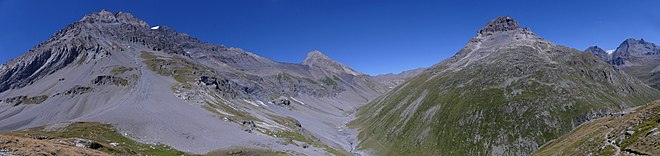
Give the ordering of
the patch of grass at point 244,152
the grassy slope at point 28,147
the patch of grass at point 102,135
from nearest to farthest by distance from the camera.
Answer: the grassy slope at point 28,147 < the patch of grass at point 102,135 < the patch of grass at point 244,152

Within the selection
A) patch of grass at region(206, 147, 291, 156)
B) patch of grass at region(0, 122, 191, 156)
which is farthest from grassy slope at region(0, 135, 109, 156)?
patch of grass at region(206, 147, 291, 156)

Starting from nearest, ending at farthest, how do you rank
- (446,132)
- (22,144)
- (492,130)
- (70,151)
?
(22,144), (70,151), (492,130), (446,132)

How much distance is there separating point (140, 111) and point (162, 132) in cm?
4511

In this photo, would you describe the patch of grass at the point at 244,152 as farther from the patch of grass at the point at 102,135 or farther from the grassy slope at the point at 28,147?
the grassy slope at the point at 28,147

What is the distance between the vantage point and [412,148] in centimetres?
18075

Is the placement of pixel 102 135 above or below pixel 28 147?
below

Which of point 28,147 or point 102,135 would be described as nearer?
point 28,147

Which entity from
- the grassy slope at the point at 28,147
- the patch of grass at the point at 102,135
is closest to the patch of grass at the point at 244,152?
the patch of grass at the point at 102,135

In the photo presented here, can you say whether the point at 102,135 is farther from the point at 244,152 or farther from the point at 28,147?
the point at 28,147

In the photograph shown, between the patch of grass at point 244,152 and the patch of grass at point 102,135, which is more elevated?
the patch of grass at point 102,135

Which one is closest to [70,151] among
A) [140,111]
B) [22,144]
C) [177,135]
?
[22,144]

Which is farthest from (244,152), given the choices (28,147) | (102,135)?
(28,147)

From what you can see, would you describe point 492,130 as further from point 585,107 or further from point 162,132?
point 162,132

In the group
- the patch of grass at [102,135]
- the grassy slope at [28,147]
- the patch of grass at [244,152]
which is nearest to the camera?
the grassy slope at [28,147]
